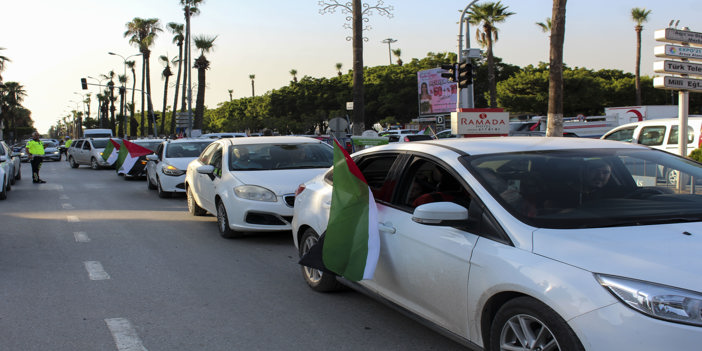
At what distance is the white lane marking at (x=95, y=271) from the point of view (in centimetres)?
637

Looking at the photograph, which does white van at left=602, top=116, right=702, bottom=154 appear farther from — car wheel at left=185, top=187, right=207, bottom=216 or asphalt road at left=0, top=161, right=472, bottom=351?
asphalt road at left=0, top=161, right=472, bottom=351

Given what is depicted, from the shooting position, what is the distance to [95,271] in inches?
262

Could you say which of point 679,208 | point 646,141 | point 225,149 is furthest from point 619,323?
point 646,141

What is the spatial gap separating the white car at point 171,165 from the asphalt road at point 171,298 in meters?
4.15

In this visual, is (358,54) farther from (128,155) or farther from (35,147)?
(35,147)

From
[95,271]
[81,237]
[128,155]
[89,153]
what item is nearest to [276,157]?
[81,237]

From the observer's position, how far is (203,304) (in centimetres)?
534

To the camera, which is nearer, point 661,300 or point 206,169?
point 661,300

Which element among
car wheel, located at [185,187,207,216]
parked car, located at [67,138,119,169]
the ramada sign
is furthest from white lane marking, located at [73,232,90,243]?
parked car, located at [67,138,119,169]

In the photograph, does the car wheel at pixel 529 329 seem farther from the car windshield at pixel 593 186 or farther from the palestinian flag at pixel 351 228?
the palestinian flag at pixel 351 228

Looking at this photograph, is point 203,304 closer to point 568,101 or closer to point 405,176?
point 405,176

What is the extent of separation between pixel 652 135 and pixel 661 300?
1129cm

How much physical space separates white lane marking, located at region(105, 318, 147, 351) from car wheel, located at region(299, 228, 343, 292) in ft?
5.36

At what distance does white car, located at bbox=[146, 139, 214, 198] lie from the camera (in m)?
13.9
